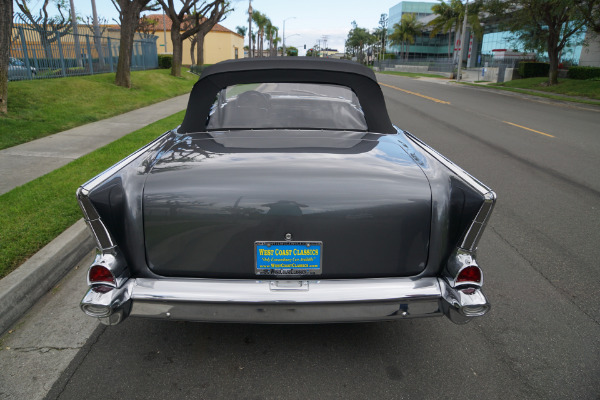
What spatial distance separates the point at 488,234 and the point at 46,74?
17.5 meters

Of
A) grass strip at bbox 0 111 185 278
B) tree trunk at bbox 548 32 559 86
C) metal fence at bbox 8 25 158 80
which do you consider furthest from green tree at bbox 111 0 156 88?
tree trunk at bbox 548 32 559 86

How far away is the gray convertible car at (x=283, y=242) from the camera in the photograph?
2.20m

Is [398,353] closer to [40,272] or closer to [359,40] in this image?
[40,272]

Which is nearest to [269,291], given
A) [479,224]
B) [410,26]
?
[479,224]

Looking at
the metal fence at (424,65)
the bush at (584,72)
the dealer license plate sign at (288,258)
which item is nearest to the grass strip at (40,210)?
the dealer license plate sign at (288,258)

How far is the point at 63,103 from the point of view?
41.3ft

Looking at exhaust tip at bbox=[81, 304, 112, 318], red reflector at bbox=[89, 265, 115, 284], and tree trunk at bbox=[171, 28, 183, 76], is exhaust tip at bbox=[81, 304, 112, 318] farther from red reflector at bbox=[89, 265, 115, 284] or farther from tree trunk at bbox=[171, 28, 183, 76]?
tree trunk at bbox=[171, 28, 183, 76]

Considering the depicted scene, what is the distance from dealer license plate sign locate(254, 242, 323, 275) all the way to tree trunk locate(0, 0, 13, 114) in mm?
10258

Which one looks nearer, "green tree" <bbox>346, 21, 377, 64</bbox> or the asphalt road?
the asphalt road

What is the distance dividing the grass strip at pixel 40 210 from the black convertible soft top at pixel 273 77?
1.74m

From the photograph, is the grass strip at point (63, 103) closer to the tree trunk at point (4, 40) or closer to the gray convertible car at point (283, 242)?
the tree trunk at point (4, 40)

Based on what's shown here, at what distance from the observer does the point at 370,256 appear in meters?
2.29

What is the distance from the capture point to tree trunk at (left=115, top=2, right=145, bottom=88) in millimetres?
16625

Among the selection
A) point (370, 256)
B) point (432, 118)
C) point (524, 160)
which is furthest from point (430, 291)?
point (432, 118)
